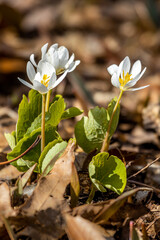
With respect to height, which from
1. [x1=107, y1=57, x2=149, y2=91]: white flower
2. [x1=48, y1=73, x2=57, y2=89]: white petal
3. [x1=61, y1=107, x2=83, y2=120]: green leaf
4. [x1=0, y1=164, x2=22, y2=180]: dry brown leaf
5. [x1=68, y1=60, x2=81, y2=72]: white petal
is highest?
[x1=68, y1=60, x2=81, y2=72]: white petal

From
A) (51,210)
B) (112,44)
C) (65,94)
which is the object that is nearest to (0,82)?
(65,94)

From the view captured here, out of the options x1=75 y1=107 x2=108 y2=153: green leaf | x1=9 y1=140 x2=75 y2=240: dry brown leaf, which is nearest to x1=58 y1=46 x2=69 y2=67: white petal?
x1=75 y1=107 x2=108 y2=153: green leaf

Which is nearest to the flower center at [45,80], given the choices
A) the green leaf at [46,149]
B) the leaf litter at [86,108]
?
the green leaf at [46,149]

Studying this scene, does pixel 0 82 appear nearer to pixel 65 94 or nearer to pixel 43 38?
pixel 65 94

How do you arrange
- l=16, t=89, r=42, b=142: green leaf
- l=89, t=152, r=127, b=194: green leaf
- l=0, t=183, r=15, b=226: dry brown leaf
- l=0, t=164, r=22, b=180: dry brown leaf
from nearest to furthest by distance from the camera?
l=0, t=183, r=15, b=226: dry brown leaf
l=89, t=152, r=127, b=194: green leaf
l=16, t=89, r=42, b=142: green leaf
l=0, t=164, r=22, b=180: dry brown leaf

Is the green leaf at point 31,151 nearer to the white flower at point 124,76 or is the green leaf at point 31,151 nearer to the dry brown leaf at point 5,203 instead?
the dry brown leaf at point 5,203

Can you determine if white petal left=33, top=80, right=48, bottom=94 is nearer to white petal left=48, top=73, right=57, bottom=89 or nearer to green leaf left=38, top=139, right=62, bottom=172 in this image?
white petal left=48, top=73, right=57, bottom=89

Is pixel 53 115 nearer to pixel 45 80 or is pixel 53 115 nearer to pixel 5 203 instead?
pixel 45 80

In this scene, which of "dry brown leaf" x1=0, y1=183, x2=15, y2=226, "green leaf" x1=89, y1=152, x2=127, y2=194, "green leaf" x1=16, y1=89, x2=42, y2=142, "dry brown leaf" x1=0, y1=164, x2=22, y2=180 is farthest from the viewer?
"dry brown leaf" x1=0, y1=164, x2=22, y2=180
